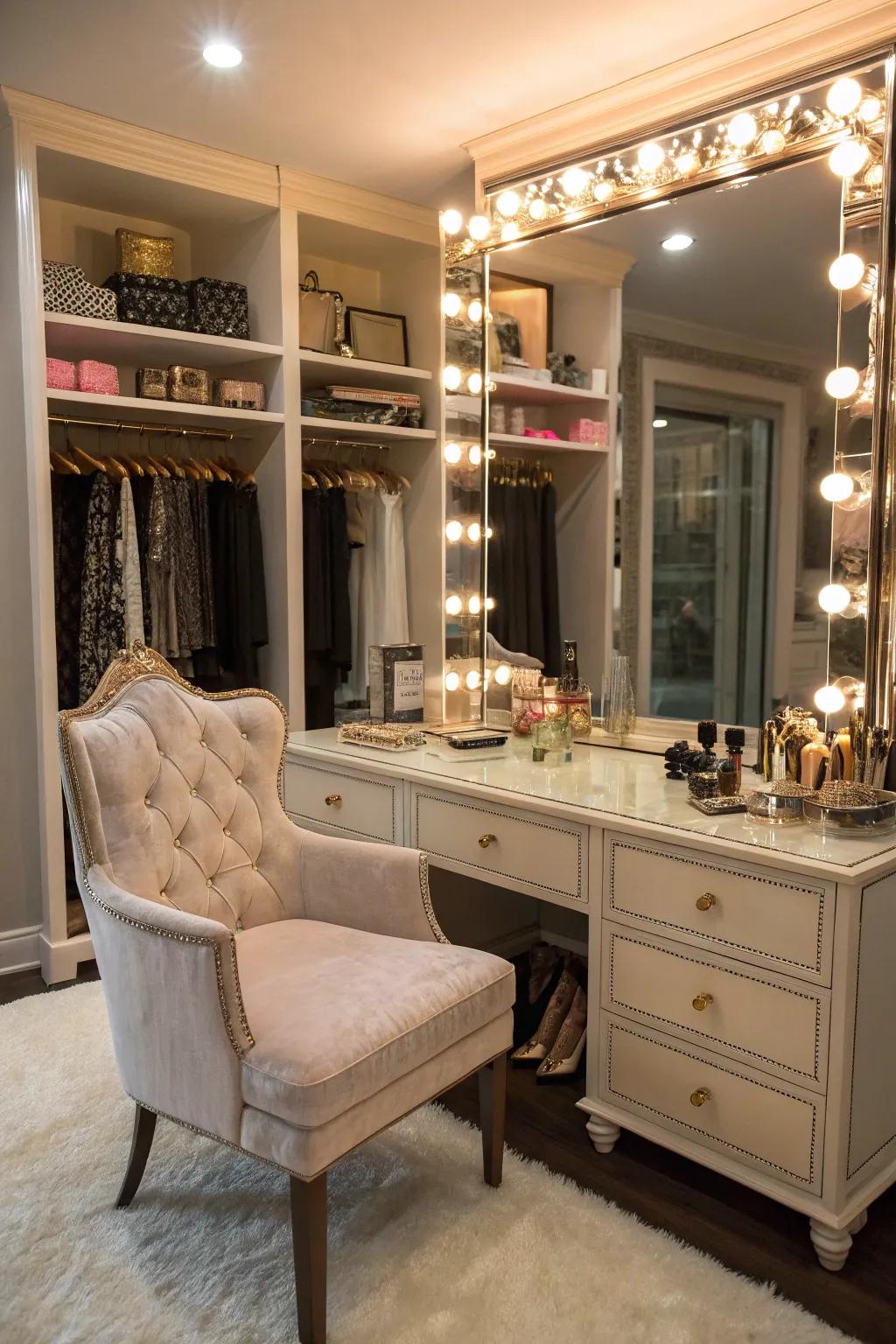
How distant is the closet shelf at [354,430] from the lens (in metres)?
3.57

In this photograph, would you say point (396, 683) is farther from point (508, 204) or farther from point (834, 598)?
point (508, 204)

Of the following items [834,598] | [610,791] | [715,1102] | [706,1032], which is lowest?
[715,1102]

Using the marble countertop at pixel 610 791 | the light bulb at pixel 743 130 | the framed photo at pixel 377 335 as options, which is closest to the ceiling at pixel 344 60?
the light bulb at pixel 743 130

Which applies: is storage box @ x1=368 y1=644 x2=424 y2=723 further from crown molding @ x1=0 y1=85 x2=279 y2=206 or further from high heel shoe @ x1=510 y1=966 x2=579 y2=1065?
crown molding @ x1=0 y1=85 x2=279 y2=206

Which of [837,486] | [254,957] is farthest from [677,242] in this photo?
[254,957]

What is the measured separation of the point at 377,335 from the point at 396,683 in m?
1.40

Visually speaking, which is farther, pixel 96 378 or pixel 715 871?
→ pixel 96 378

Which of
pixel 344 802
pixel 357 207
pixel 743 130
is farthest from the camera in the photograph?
pixel 357 207

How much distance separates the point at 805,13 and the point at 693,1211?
102 inches

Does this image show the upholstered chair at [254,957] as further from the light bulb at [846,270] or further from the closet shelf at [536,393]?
the light bulb at [846,270]

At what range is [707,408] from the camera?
2633 mm

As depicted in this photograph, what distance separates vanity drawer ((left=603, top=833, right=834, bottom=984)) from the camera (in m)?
1.84

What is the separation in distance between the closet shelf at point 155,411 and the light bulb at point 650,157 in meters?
1.39

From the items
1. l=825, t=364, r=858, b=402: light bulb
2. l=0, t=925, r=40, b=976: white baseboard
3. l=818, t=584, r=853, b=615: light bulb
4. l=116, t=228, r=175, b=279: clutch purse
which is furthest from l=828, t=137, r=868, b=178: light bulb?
l=0, t=925, r=40, b=976: white baseboard
